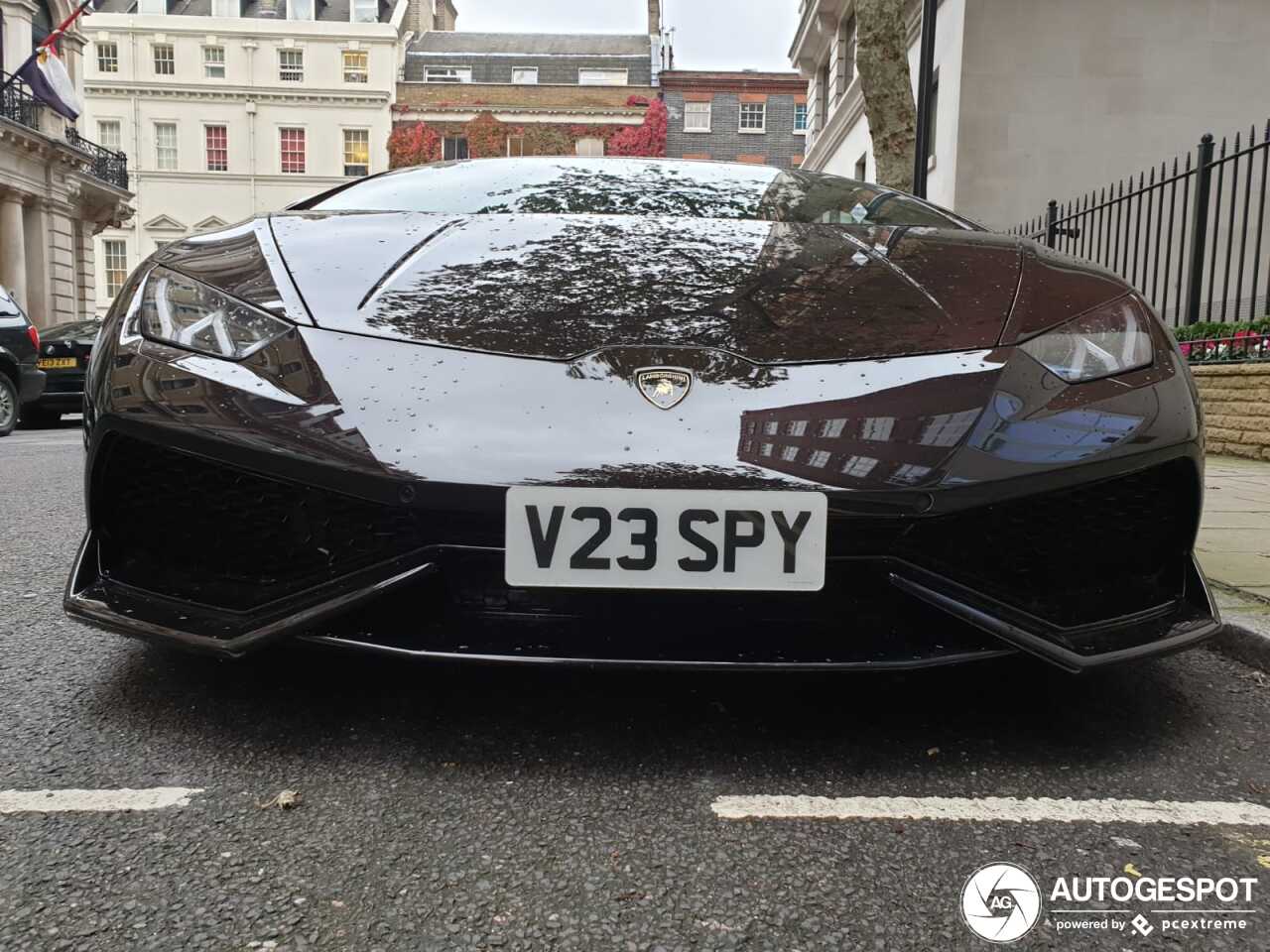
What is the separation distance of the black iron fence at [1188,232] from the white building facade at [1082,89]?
661 millimetres

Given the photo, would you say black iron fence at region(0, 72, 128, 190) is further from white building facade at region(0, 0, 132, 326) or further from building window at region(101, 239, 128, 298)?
building window at region(101, 239, 128, 298)

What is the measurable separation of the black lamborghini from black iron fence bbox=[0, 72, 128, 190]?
2135 cm

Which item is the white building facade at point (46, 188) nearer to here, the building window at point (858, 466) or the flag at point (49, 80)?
the flag at point (49, 80)

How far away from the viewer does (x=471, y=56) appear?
3769cm

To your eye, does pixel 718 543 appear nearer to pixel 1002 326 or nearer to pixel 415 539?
pixel 415 539

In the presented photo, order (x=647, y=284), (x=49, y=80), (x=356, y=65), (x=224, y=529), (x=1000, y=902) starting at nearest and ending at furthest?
(x=1000, y=902) → (x=224, y=529) → (x=647, y=284) → (x=49, y=80) → (x=356, y=65)

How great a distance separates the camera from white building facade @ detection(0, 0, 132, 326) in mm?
19188

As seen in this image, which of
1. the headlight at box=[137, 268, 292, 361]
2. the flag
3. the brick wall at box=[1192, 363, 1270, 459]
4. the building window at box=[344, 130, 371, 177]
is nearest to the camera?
the headlight at box=[137, 268, 292, 361]

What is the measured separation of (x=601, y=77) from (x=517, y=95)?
3781mm

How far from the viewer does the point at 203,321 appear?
1.65 metres

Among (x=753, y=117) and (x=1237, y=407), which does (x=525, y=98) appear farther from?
(x=1237, y=407)

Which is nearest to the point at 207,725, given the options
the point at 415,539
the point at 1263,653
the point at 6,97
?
the point at 415,539

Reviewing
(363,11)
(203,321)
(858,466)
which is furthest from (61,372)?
(363,11)

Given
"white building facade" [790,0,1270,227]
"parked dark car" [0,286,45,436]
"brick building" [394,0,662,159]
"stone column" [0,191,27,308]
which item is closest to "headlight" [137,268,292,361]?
"parked dark car" [0,286,45,436]
